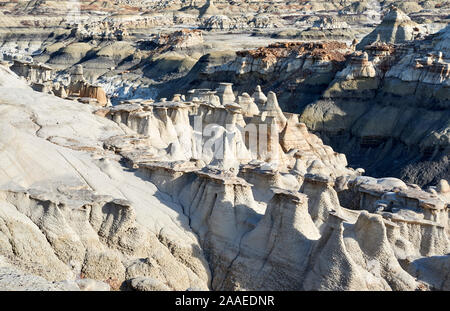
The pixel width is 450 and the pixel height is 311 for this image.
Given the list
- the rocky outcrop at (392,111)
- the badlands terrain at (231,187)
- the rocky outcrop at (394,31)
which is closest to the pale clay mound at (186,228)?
the badlands terrain at (231,187)

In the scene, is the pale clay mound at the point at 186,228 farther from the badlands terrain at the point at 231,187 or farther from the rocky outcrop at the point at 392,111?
the rocky outcrop at the point at 392,111

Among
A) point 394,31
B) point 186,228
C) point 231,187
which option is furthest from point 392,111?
point 186,228

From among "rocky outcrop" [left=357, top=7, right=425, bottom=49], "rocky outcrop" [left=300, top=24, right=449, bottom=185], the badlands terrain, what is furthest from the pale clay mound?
"rocky outcrop" [left=357, top=7, right=425, bottom=49]

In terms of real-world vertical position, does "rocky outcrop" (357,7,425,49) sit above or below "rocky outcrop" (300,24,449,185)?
above

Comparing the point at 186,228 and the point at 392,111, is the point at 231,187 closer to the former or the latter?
the point at 186,228

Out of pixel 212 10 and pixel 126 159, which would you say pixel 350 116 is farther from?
pixel 212 10

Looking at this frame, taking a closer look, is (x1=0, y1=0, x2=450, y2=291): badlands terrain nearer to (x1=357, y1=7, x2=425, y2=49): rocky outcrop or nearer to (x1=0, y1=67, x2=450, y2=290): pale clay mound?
(x1=0, y1=67, x2=450, y2=290): pale clay mound
